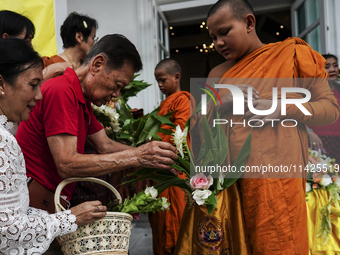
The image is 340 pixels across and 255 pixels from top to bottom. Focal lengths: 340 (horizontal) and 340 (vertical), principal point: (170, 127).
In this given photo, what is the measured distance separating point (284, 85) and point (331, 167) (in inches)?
54.0

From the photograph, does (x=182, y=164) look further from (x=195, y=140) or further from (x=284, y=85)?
(x=284, y=85)

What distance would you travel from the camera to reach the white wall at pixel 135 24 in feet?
14.9

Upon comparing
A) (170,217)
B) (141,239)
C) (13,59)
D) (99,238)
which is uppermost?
(13,59)

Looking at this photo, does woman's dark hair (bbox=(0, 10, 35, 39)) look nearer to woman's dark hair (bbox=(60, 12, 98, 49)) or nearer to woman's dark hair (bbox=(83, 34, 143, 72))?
woman's dark hair (bbox=(60, 12, 98, 49))

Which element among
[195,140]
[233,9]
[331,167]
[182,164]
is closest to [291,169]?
[182,164]

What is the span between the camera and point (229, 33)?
1.55 meters

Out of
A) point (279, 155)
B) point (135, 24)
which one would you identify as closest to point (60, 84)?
point (279, 155)

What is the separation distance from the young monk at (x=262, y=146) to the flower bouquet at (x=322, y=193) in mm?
1087

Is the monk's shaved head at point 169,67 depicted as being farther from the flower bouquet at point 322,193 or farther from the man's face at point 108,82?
the man's face at point 108,82

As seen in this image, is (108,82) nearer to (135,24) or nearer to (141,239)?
(141,239)

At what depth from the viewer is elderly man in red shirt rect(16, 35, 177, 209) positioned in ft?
4.52

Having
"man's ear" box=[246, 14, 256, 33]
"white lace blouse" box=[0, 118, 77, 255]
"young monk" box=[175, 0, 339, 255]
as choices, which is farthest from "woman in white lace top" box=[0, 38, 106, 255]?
"man's ear" box=[246, 14, 256, 33]

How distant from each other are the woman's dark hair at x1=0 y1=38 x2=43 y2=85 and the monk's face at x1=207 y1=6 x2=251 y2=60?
821 millimetres

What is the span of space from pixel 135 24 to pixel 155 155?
3646 mm
